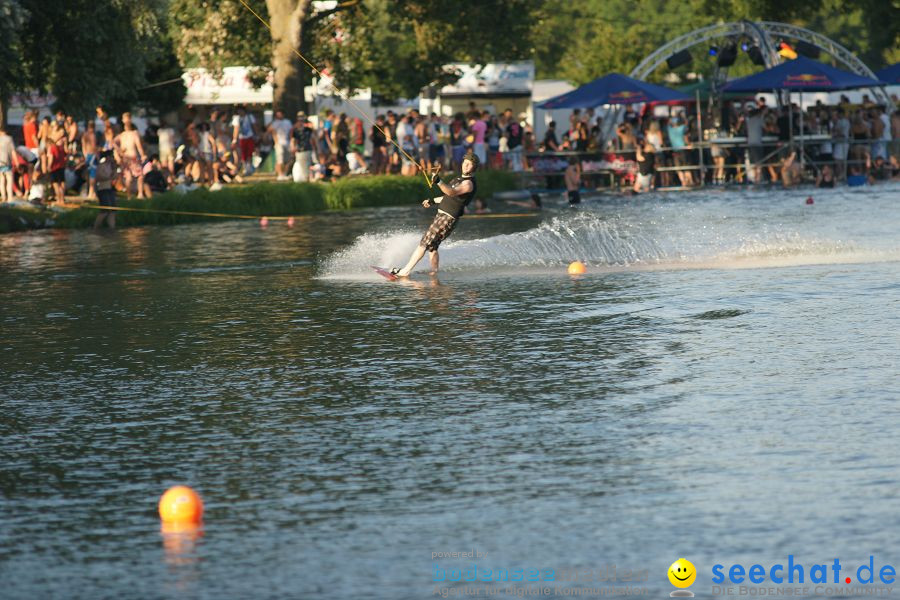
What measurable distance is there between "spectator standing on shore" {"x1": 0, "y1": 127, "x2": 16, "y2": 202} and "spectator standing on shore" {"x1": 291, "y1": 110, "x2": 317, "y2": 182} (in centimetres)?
856

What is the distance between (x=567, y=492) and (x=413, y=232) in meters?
18.4

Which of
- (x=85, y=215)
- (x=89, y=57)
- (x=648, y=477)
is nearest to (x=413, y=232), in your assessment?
(x=85, y=215)

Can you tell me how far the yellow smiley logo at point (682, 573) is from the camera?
620 centimetres

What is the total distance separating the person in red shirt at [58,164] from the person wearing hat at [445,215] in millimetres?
13390

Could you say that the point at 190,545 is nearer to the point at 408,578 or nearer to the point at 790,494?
the point at 408,578

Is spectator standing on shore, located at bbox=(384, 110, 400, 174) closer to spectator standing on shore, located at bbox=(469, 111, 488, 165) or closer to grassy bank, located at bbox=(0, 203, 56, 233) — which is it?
spectator standing on shore, located at bbox=(469, 111, 488, 165)

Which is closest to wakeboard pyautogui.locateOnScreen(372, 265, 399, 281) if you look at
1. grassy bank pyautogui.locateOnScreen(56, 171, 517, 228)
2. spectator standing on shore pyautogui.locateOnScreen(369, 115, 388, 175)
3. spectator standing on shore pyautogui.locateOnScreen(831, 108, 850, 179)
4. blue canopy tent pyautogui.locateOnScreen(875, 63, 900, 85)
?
grassy bank pyautogui.locateOnScreen(56, 171, 517, 228)

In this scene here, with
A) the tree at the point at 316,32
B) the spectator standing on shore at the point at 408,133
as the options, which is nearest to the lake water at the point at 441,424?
the spectator standing on shore at the point at 408,133

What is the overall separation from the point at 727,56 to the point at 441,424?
34.8m

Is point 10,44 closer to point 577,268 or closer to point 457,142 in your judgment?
point 577,268

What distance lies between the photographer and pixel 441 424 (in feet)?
31.3

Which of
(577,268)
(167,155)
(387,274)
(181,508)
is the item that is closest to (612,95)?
(167,155)

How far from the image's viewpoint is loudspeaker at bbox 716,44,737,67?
42594 mm

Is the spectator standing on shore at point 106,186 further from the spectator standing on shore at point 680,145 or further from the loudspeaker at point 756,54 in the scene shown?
the loudspeaker at point 756,54
